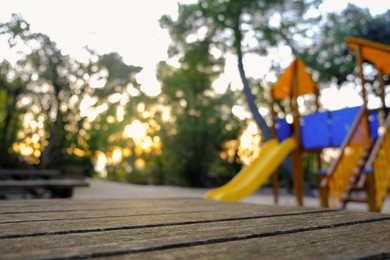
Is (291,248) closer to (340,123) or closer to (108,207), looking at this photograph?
(108,207)

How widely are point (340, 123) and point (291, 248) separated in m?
6.70

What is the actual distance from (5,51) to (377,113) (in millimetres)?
10637

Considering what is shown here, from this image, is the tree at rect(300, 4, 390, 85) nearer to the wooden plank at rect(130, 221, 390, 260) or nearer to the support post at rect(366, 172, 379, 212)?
the support post at rect(366, 172, 379, 212)

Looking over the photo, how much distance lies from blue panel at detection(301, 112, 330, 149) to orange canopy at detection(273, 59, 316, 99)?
0.96 meters

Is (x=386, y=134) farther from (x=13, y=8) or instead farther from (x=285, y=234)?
(x=13, y=8)

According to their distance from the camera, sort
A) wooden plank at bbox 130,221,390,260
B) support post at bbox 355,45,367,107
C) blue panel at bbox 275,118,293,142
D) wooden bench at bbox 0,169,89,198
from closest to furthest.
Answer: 1. wooden plank at bbox 130,221,390,260
2. support post at bbox 355,45,367,107
3. wooden bench at bbox 0,169,89,198
4. blue panel at bbox 275,118,293,142

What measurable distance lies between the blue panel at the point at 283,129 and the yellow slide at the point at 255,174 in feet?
0.59

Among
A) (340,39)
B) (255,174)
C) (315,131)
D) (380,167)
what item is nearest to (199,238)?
(380,167)

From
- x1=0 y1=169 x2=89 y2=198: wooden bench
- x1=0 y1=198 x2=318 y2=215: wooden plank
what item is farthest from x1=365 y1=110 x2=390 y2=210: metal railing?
x1=0 y1=169 x2=89 y2=198: wooden bench

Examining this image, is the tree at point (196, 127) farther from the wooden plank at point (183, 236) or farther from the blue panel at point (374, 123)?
the wooden plank at point (183, 236)

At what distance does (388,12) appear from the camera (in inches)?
467

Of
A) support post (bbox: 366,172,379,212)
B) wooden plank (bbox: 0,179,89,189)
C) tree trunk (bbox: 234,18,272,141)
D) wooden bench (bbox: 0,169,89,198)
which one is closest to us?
support post (bbox: 366,172,379,212)

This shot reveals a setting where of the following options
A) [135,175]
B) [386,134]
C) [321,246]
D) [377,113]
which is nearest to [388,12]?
[377,113]

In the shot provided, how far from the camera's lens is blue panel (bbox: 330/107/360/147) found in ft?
23.3
